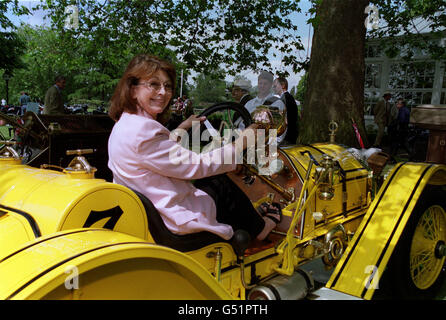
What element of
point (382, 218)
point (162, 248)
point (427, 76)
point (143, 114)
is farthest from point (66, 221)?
point (427, 76)

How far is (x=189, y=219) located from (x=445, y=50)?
958cm

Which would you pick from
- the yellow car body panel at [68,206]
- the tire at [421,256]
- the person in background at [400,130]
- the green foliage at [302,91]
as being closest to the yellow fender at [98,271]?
the yellow car body panel at [68,206]

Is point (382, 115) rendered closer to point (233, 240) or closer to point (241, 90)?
point (241, 90)

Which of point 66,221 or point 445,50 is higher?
point 445,50

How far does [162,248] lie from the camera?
4.00 ft

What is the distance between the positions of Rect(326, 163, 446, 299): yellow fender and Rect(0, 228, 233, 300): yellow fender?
128 centimetres

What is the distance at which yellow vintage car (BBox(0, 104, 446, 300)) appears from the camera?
3.71ft

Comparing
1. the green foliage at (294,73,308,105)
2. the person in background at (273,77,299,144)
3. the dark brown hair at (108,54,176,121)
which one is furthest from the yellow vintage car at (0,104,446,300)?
the green foliage at (294,73,308,105)

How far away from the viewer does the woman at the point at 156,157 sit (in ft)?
5.91

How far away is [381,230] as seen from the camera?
8.52 feet

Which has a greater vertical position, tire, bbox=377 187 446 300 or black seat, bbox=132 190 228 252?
black seat, bbox=132 190 228 252

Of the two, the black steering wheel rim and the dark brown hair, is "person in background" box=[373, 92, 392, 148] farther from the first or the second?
the dark brown hair
